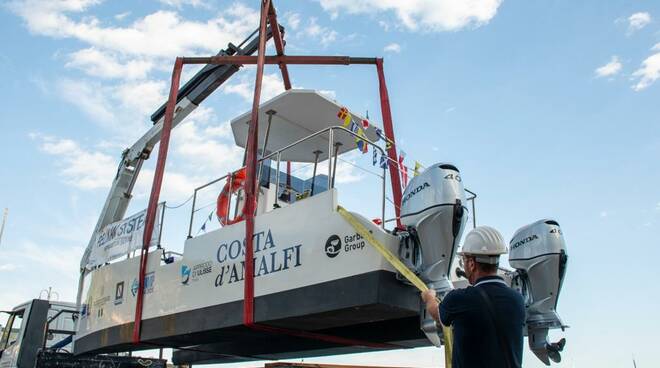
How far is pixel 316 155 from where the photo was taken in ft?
33.9

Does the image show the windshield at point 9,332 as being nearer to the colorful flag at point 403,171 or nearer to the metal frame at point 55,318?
the metal frame at point 55,318

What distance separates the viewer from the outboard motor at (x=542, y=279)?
6562mm

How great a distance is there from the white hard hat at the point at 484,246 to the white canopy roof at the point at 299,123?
5778 millimetres

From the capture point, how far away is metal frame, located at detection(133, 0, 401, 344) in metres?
6.98

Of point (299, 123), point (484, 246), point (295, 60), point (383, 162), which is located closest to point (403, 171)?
point (383, 162)

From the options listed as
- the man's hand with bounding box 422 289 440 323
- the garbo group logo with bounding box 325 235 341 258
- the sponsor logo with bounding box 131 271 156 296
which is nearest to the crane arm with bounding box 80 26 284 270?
the sponsor logo with bounding box 131 271 156 296

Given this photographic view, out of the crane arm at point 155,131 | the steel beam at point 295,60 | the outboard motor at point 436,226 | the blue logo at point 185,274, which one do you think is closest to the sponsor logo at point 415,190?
the outboard motor at point 436,226

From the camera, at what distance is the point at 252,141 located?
7.47 meters

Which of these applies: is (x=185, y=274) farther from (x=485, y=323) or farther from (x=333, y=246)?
(x=485, y=323)

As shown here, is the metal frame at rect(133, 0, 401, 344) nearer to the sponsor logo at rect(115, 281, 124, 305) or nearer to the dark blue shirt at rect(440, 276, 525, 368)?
the sponsor logo at rect(115, 281, 124, 305)

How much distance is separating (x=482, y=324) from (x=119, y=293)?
7.38 m

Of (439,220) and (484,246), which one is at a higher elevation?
(439,220)

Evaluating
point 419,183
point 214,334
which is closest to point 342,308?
point 419,183

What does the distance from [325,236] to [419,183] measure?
3.69ft
